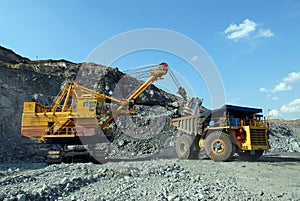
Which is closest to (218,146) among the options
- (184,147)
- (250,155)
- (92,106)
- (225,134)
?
(225,134)

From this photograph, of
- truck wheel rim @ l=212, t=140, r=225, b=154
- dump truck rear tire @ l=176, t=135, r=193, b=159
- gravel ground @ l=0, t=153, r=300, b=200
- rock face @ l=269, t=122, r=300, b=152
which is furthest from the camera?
rock face @ l=269, t=122, r=300, b=152

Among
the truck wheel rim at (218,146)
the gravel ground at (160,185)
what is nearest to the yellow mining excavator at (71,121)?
the gravel ground at (160,185)

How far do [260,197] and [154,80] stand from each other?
9.31m

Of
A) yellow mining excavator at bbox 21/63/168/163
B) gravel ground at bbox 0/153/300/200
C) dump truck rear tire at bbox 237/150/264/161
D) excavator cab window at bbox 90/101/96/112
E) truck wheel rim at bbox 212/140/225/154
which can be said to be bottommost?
gravel ground at bbox 0/153/300/200

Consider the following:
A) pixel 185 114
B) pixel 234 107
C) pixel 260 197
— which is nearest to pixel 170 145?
pixel 185 114

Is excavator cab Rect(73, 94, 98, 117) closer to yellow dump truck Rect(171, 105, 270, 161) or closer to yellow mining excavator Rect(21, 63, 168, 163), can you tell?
yellow mining excavator Rect(21, 63, 168, 163)

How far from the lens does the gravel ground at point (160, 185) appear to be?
5.66m

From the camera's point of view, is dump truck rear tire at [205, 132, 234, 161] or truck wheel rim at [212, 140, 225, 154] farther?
truck wheel rim at [212, 140, 225, 154]

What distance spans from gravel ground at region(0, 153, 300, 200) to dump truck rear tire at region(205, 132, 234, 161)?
1624 mm

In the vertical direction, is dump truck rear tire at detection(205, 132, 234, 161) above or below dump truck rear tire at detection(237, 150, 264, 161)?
above

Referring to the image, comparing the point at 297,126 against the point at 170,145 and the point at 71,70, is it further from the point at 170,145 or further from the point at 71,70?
the point at 71,70

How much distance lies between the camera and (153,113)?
2172cm

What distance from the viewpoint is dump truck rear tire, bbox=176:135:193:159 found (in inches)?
494

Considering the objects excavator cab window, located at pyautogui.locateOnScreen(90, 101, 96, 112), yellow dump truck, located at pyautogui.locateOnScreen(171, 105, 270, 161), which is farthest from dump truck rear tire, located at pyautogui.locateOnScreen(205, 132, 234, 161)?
excavator cab window, located at pyautogui.locateOnScreen(90, 101, 96, 112)
